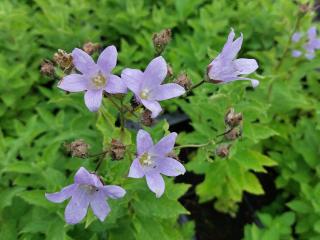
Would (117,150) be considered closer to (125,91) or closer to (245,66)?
(125,91)

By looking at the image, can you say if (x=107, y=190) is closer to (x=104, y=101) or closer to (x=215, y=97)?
(x=104, y=101)

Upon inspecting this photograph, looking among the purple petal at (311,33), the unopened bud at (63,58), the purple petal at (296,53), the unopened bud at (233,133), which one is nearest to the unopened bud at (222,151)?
the unopened bud at (233,133)

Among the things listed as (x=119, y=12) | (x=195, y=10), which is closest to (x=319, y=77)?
(x=195, y=10)

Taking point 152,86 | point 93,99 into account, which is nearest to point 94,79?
point 93,99

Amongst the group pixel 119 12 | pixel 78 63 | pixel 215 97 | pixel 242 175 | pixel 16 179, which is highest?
pixel 78 63

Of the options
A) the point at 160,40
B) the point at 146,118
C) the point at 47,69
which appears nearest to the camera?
the point at 146,118

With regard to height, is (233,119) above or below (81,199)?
above

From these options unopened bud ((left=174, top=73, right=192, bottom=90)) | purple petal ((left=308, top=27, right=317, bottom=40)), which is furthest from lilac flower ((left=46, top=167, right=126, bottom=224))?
purple petal ((left=308, top=27, right=317, bottom=40))
